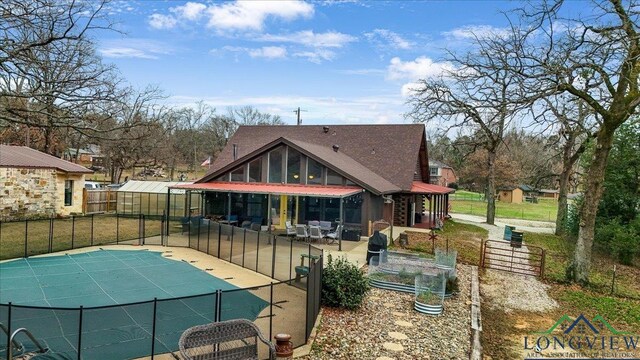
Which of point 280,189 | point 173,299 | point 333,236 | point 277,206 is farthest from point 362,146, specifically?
point 173,299

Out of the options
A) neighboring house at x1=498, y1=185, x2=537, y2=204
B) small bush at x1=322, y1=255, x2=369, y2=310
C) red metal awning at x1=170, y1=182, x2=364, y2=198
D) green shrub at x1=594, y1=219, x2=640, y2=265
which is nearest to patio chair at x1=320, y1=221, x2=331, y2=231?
red metal awning at x1=170, y1=182, x2=364, y2=198

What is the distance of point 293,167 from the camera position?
22.1m

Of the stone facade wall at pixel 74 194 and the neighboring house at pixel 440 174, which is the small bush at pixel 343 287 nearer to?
the stone facade wall at pixel 74 194

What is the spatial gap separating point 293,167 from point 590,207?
13.3 m

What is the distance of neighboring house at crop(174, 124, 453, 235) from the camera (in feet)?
68.9

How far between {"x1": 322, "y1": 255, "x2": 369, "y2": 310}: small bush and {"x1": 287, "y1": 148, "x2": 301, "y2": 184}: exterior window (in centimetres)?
1218

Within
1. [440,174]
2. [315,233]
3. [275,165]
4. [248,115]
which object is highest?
[248,115]

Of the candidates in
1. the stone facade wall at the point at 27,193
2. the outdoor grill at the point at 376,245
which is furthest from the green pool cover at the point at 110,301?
the stone facade wall at the point at 27,193

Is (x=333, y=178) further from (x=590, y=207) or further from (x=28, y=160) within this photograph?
(x=28, y=160)

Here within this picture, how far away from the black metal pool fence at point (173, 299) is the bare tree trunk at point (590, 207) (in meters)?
8.94

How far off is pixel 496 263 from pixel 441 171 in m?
48.6

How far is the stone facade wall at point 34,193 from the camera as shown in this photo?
22.1 m

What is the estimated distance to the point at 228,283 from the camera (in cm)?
1249

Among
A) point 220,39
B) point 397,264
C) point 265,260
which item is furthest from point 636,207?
point 220,39
